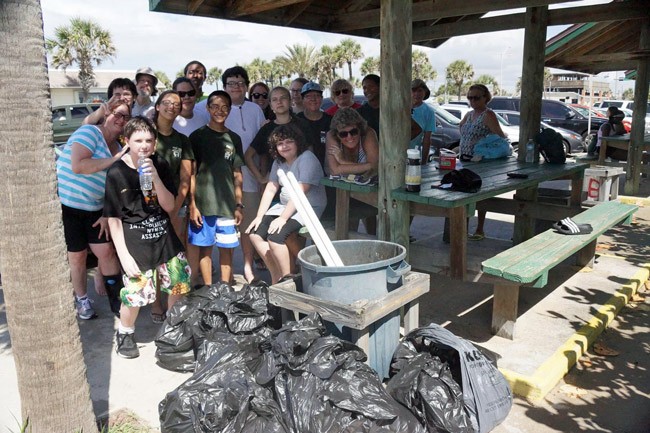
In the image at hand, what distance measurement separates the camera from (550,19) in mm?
6375

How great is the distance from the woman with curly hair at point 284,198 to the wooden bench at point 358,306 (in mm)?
849

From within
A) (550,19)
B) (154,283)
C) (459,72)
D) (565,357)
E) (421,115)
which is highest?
(459,72)

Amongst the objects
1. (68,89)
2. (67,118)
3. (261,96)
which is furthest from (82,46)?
(261,96)

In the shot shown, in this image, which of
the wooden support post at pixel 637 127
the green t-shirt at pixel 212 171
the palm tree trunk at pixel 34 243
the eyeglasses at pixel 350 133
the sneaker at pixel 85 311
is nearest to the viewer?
the palm tree trunk at pixel 34 243

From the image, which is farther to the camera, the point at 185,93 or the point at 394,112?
the point at 185,93

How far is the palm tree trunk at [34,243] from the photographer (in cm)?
206

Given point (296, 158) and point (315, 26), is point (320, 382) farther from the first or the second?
point (315, 26)

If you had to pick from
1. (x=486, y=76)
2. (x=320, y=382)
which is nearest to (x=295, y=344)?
(x=320, y=382)

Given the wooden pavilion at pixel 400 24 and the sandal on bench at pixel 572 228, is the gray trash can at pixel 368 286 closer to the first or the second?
the wooden pavilion at pixel 400 24

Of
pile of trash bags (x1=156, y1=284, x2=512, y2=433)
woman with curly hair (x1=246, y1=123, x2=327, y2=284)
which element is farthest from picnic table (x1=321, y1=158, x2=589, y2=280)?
pile of trash bags (x1=156, y1=284, x2=512, y2=433)

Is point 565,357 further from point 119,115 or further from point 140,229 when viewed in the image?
point 119,115

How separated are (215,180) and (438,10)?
9.67 ft

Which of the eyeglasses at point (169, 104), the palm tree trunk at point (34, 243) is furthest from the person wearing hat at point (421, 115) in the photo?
the palm tree trunk at point (34, 243)

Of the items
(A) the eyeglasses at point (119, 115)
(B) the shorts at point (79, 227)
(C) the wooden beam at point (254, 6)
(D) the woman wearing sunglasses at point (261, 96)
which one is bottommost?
(B) the shorts at point (79, 227)
